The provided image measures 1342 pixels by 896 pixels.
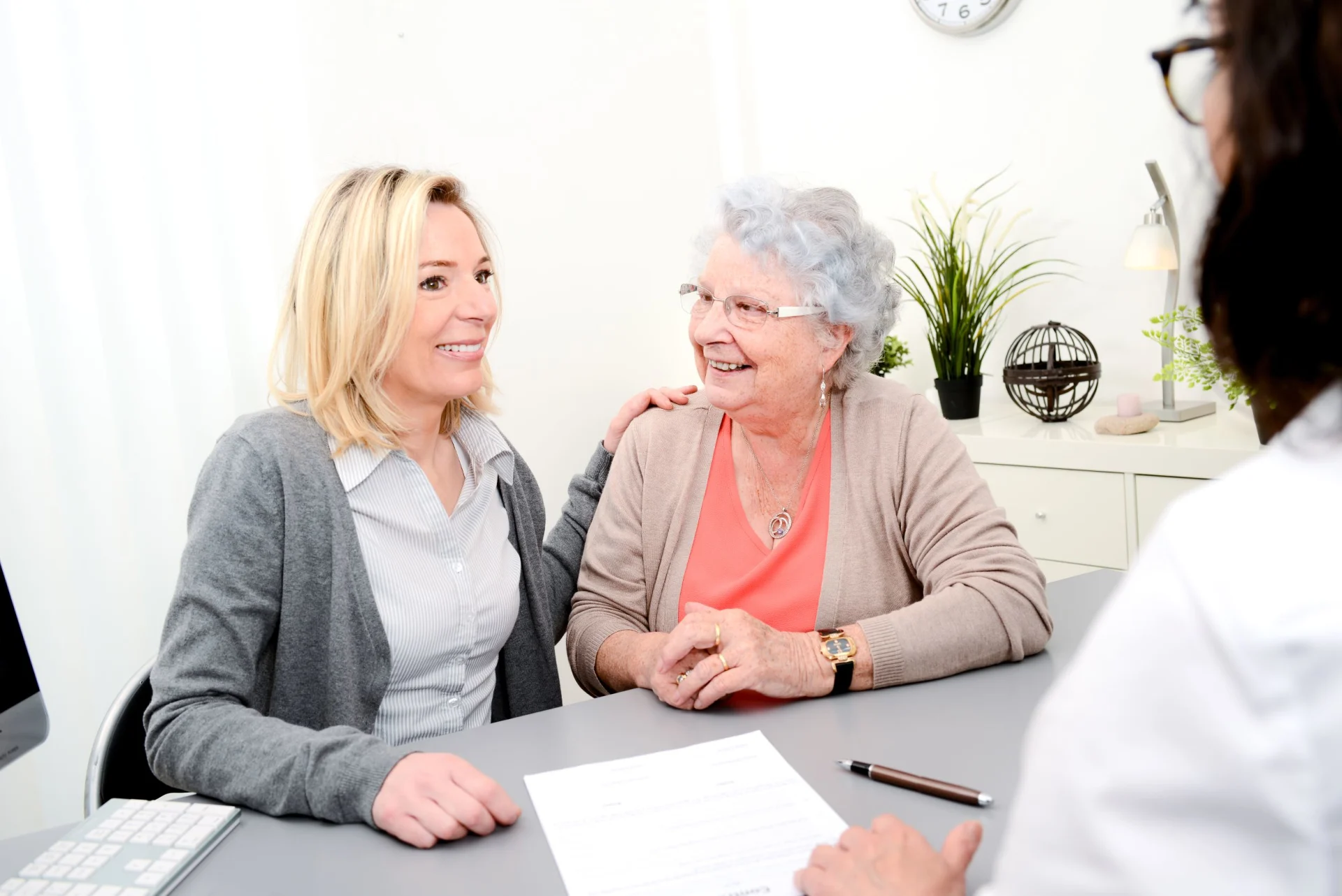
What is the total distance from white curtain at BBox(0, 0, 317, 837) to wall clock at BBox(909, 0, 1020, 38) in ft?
6.18

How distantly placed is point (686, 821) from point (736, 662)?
293mm

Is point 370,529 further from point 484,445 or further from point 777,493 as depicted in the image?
point 777,493

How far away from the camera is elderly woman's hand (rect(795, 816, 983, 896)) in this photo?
0.83 meters

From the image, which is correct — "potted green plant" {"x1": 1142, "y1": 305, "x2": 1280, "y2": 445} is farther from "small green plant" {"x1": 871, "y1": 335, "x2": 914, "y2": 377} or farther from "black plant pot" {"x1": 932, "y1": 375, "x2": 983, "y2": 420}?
"small green plant" {"x1": 871, "y1": 335, "x2": 914, "y2": 377}

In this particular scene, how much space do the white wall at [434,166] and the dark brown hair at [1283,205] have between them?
2002 millimetres

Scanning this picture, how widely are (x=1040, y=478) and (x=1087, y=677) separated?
86.0 inches

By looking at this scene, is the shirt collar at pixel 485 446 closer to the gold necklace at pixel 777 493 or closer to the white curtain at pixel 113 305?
the gold necklace at pixel 777 493

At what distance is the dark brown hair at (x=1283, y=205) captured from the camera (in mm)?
463

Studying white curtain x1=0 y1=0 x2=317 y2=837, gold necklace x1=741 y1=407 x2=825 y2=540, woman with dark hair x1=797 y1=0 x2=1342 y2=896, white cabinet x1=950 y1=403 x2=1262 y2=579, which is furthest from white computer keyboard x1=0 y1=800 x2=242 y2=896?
white cabinet x1=950 y1=403 x2=1262 y2=579

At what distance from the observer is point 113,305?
203cm

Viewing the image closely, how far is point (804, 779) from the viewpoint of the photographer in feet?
3.51

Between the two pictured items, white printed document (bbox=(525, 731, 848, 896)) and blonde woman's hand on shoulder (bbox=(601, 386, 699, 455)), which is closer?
white printed document (bbox=(525, 731, 848, 896))

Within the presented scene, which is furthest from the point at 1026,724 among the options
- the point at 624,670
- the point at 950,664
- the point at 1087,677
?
the point at 1087,677

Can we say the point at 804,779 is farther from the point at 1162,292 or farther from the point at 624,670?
the point at 1162,292
